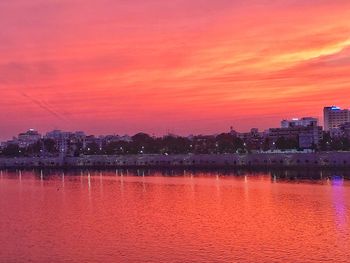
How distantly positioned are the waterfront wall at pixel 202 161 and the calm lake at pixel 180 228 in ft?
186

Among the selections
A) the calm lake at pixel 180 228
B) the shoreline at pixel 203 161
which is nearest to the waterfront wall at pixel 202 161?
the shoreline at pixel 203 161

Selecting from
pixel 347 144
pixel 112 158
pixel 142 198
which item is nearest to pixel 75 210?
pixel 142 198

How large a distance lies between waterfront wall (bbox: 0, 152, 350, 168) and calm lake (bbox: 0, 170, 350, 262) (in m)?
56.7

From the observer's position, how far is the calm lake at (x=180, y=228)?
95.8 feet

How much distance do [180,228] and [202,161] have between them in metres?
111

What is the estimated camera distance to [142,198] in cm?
5994

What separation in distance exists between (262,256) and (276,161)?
334ft

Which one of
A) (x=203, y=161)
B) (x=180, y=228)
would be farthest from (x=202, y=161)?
(x=180, y=228)

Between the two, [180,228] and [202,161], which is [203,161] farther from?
[180,228]

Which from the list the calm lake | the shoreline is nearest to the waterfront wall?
the shoreline

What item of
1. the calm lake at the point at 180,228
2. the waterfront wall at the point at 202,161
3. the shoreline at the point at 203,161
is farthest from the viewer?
the waterfront wall at the point at 202,161

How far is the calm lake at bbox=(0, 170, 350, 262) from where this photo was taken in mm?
29188

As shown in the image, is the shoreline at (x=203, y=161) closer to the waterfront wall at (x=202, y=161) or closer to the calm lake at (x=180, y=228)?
the waterfront wall at (x=202, y=161)

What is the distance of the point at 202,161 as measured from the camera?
148 m
